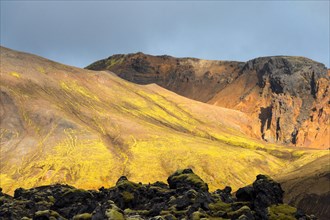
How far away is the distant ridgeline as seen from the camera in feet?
262

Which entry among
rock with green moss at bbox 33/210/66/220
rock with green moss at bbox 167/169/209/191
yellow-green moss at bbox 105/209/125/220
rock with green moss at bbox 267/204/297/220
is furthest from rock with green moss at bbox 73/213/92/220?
rock with green moss at bbox 267/204/297/220

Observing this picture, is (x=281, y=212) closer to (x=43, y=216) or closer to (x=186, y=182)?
(x=186, y=182)

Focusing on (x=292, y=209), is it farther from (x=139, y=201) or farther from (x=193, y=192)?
(x=139, y=201)

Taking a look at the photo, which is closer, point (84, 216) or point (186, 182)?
point (84, 216)

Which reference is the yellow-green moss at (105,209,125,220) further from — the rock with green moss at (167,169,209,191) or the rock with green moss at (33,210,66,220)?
the rock with green moss at (167,169,209,191)

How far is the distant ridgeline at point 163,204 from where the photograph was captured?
262ft

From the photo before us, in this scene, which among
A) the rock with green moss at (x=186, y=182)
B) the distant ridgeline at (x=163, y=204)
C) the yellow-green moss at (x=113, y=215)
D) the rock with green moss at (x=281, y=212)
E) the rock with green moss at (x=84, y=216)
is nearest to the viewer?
the yellow-green moss at (x=113, y=215)

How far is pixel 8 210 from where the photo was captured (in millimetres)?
90688

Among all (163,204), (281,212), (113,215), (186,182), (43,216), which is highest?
(186,182)

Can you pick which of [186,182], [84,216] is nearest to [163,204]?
[84,216]

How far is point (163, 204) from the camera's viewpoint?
86.8 m

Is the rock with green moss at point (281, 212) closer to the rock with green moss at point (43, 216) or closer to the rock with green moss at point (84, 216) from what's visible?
the rock with green moss at point (84, 216)

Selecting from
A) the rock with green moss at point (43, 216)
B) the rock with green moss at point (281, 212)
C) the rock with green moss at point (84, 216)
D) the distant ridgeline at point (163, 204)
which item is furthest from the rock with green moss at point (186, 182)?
the rock with green moss at point (43, 216)

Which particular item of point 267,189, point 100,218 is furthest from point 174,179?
point 100,218
